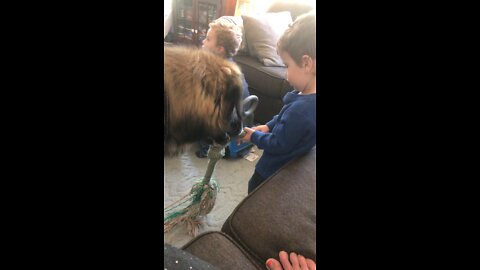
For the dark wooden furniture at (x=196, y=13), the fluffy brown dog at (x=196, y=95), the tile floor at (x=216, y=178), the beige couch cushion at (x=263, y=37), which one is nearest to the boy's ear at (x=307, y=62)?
the fluffy brown dog at (x=196, y=95)

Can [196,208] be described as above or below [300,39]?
below

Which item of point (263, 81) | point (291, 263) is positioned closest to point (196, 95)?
point (291, 263)

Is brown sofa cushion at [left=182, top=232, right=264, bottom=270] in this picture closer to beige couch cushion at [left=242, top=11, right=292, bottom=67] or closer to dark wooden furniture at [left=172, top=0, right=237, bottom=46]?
beige couch cushion at [left=242, top=11, right=292, bottom=67]

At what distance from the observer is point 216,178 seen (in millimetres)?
1849

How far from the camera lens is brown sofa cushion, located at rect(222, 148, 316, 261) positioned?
839 mm

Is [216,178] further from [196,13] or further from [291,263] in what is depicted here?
[196,13]

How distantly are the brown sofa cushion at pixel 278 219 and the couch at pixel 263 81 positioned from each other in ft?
4.01

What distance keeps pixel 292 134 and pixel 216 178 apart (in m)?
0.87
